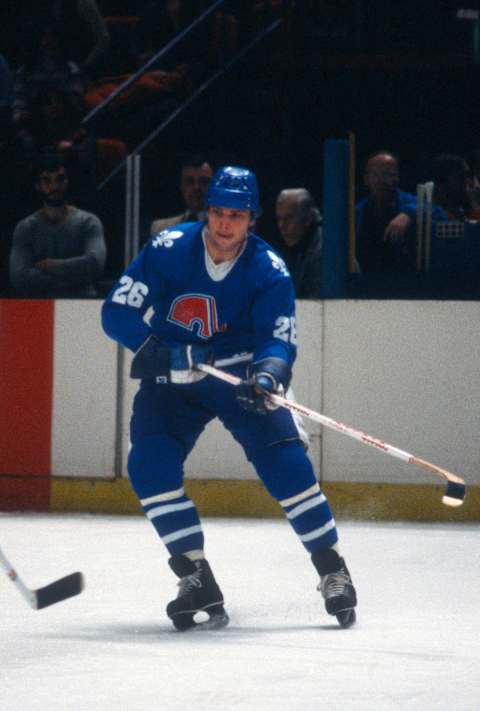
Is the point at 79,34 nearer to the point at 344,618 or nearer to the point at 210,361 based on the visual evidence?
the point at 210,361

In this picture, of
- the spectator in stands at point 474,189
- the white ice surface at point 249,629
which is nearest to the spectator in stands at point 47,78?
the spectator in stands at point 474,189

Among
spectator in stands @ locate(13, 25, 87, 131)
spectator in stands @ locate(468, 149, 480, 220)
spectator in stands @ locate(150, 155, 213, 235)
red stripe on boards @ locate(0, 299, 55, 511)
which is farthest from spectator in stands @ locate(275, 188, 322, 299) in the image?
spectator in stands @ locate(13, 25, 87, 131)

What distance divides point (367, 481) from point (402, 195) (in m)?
1.36

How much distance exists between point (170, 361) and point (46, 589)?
815mm

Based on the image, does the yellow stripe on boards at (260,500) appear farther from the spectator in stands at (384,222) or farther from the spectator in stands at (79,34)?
the spectator in stands at (79,34)

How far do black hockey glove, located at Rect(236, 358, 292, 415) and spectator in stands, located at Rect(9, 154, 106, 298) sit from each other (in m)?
3.36

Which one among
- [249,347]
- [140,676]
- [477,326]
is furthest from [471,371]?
[140,676]

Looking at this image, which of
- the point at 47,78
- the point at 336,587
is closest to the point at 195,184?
the point at 47,78

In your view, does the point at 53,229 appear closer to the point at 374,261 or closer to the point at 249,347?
the point at 374,261

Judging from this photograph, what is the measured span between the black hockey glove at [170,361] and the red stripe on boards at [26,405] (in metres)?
3.18

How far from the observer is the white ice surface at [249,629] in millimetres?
4043

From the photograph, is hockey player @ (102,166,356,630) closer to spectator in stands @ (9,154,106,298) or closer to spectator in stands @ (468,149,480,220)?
spectator in stands @ (468,149,480,220)

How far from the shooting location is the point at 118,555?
686cm

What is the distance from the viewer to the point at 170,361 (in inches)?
207
